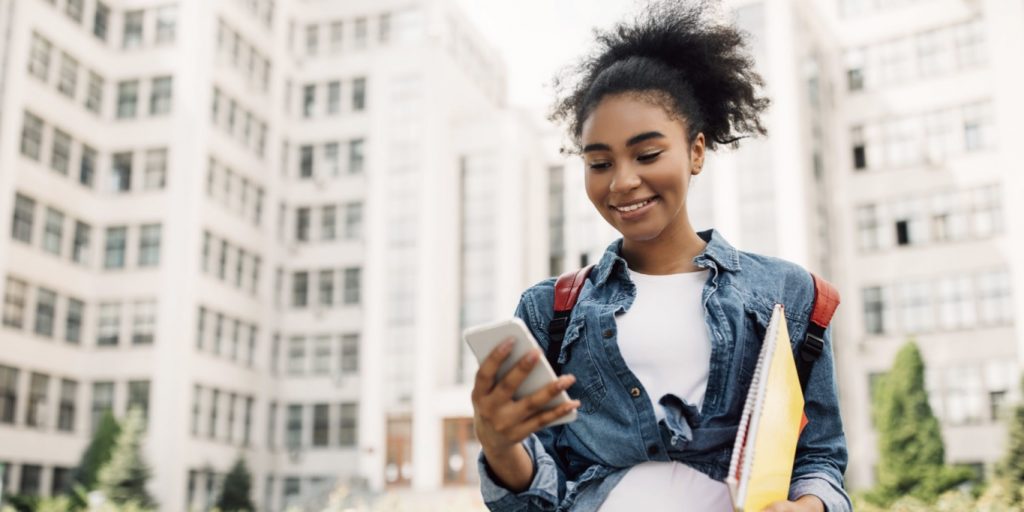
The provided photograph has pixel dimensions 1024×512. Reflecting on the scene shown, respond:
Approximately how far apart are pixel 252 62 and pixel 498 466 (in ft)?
152

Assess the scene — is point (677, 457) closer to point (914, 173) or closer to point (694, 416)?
point (694, 416)

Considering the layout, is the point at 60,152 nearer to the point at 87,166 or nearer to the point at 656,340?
the point at 87,166

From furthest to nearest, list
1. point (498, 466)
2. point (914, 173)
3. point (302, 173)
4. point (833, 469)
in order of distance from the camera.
→ point (302, 173)
point (914, 173)
point (833, 469)
point (498, 466)

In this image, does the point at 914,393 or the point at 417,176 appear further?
the point at 417,176

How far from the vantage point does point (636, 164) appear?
7.63 ft

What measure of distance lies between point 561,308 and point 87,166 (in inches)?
1645

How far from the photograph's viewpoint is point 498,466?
211cm

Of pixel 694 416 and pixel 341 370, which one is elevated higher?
pixel 341 370

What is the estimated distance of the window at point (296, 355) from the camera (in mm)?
46719

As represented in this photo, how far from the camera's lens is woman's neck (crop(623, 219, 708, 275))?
8.11ft

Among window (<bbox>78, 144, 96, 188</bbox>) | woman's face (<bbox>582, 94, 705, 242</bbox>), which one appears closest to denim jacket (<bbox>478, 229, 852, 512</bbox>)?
woman's face (<bbox>582, 94, 705, 242</bbox>)

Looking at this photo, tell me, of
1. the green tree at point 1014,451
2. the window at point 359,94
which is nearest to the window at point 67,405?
the window at point 359,94

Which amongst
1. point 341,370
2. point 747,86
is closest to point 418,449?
point 341,370

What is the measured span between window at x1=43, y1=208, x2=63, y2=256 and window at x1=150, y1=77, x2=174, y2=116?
19.5 feet
